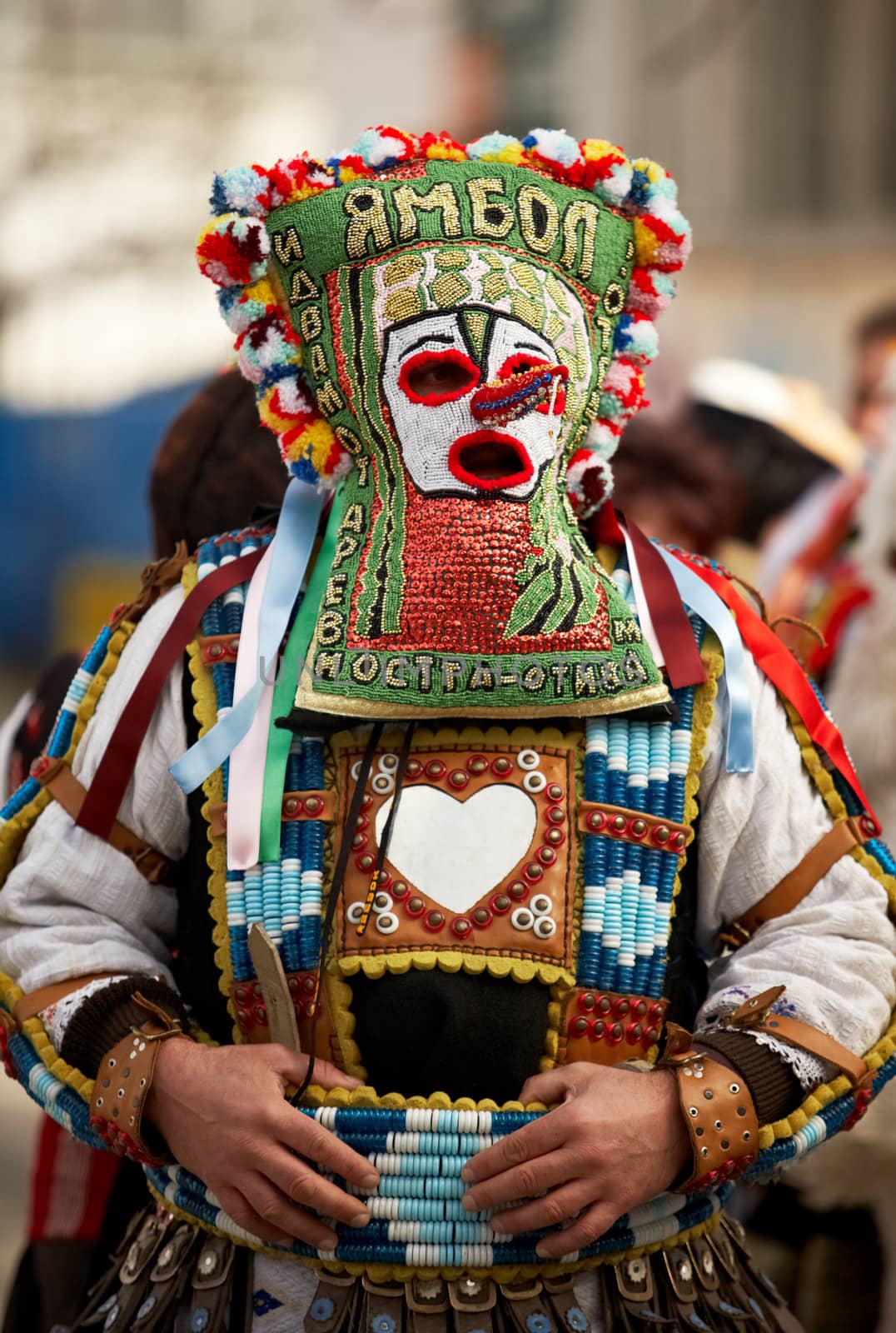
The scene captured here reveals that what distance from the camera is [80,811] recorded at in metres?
2.00

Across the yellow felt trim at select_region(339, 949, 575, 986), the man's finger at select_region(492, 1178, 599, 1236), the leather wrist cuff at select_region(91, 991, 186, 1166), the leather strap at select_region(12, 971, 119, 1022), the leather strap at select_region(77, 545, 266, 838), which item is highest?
the leather strap at select_region(77, 545, 266, 838)

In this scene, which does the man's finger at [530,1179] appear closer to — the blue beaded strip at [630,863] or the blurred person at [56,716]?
the blue beaded strip at [630,863]

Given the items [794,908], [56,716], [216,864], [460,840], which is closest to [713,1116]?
[794,908]

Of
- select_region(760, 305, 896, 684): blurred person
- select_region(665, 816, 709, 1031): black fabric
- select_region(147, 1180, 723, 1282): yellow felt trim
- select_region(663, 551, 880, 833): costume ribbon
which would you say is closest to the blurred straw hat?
select_region(760, 305, 896, 684): blurred person

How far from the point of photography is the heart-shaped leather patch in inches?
75.2

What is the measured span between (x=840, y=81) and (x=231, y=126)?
5844mm

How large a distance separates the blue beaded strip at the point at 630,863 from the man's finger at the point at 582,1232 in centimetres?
26

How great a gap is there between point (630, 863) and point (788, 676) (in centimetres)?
35

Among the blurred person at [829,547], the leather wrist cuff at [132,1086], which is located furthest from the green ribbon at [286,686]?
the blurred person at [829,547]

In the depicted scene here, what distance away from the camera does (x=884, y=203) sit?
46.4ft

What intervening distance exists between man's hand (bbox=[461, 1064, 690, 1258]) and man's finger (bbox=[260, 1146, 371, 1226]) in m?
0.13

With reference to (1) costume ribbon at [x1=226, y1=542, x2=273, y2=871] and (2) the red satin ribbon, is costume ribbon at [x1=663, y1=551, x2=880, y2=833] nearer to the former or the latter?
(2) the red satin ribbon

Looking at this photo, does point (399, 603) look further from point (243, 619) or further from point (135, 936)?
point (135, 936)

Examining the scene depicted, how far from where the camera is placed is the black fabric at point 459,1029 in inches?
74.0
